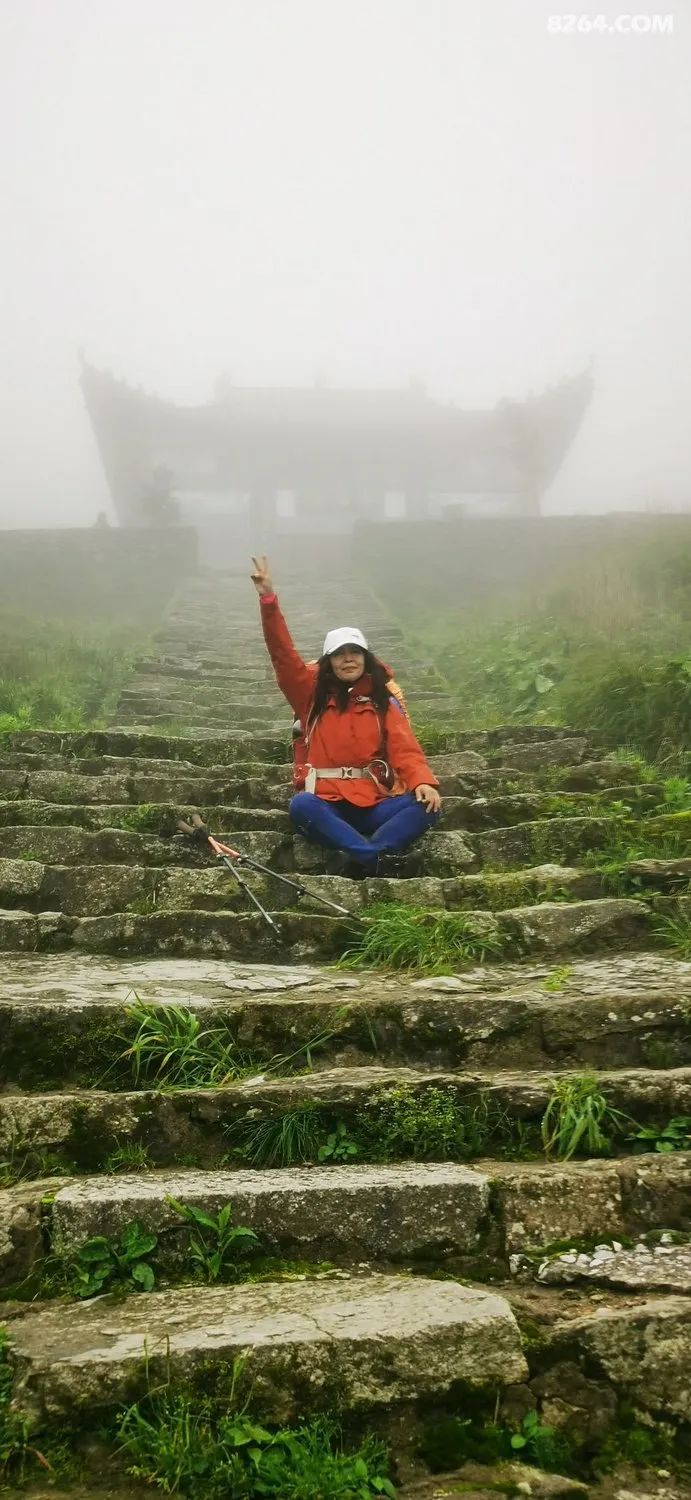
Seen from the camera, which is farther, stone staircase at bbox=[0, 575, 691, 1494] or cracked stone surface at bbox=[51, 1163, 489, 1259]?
cracked stone surface at bbox=[51, 1163, 489, 1259]

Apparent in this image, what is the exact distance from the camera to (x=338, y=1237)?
2.33 metres

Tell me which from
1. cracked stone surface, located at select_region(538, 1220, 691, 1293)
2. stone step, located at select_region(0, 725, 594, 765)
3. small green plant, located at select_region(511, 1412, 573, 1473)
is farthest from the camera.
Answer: stone step, located at select_region(0, 725, 594, 765)

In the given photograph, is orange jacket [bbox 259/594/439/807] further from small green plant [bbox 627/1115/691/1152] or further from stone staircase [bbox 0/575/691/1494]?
small green plant [bbox 627/1115/691/1152]

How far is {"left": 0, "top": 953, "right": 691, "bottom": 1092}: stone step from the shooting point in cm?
292

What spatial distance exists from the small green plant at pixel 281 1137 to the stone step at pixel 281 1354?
1.62ft

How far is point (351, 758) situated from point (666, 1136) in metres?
2.90

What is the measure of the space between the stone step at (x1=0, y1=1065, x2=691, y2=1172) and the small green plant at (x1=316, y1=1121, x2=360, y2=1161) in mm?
30

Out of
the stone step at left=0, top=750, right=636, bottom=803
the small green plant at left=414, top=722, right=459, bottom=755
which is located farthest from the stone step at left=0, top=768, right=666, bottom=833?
the small green plant at left=414, top=722, right=459, bottom=755

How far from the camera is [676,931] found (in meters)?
3.65

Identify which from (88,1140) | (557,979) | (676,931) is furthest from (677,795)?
(88,1140)

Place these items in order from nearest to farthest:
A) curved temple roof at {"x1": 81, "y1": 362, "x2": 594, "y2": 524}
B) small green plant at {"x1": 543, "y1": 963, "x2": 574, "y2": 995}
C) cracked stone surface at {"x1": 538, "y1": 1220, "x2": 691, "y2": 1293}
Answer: cracked stone surface at {"x1": 538, "y1": 1220, "x2": 691, "y2": 1293} < small green plant at {"x1": 543, "y1": 963, "x2": 574, "y2": 995} < curved temple roof at {"x1": 81, "y1": 362, "x2": 594, "y2": 524}

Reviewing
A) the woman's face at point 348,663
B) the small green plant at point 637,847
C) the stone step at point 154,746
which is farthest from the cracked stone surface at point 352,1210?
the stone step at point 154,746

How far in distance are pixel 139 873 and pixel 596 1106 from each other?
233 centimetres

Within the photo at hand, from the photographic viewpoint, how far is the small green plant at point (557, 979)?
3.20 metres
